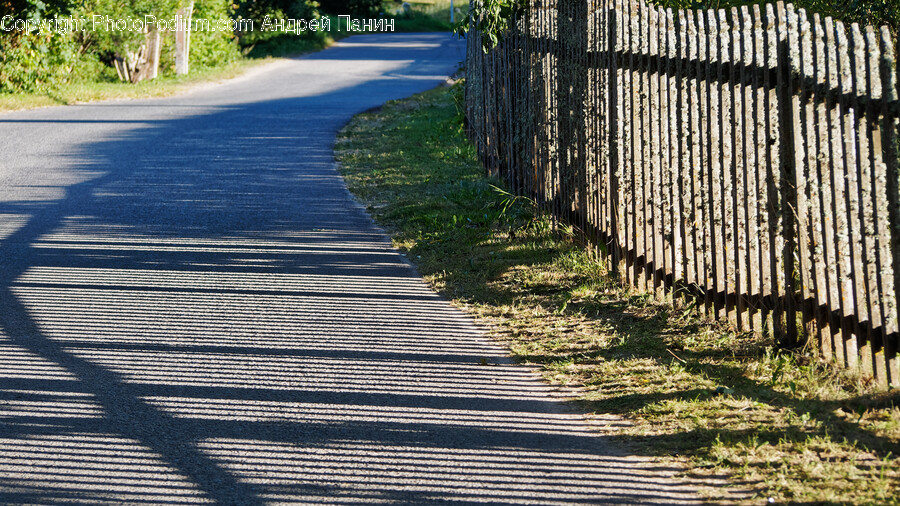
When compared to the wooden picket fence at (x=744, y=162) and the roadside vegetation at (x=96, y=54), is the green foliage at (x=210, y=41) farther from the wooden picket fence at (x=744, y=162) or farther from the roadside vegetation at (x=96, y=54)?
the wooden picket fence at (x=744, y=162)

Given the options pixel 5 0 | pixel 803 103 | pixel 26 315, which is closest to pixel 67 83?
pixel 5 0

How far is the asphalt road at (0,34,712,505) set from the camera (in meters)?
3.91

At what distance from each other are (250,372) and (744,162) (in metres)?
2.94

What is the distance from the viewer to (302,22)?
4172 centimetres

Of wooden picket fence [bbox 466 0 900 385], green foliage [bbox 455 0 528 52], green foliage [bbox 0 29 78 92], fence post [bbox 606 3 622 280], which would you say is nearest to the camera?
wooden picket fence [bbox 466 0 900 385]

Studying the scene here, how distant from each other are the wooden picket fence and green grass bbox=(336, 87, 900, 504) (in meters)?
0.20

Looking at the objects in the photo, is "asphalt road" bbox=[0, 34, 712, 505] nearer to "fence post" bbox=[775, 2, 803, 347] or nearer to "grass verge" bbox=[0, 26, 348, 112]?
"fence post" bbox=[775, 2, 803, 347]

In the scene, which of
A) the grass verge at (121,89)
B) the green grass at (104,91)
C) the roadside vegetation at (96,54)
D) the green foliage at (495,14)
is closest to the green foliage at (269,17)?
the roadside vegetation at (96,54)

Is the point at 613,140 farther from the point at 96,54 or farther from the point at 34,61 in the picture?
the point at 96,54

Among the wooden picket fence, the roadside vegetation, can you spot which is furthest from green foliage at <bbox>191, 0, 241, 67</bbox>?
the wooden picket fence

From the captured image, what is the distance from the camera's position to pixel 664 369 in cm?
499

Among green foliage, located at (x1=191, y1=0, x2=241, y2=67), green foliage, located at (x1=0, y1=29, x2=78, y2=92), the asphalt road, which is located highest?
green foliage, located at (x1=191, y1=0, x2=241, y2=67)

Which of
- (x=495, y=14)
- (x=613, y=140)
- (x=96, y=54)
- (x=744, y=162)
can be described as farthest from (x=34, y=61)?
(x=744, y=162)

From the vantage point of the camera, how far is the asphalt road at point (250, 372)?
3.91m
